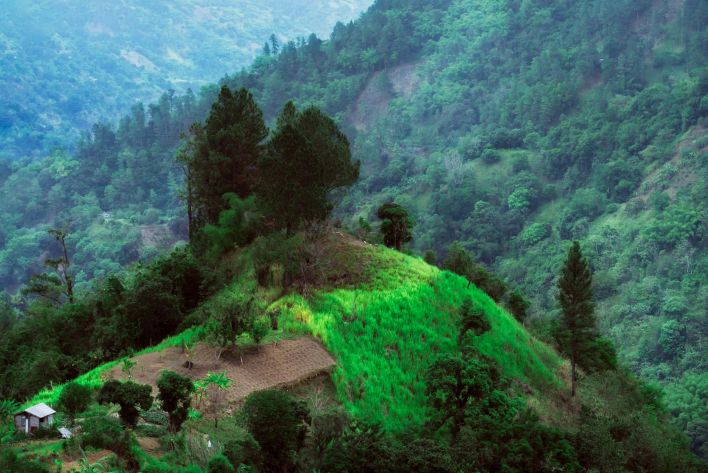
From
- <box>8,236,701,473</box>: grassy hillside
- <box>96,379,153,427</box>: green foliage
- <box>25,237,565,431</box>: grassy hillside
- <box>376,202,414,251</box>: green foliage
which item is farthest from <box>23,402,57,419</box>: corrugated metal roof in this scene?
<box>376,202,414,251</box>: green foliage

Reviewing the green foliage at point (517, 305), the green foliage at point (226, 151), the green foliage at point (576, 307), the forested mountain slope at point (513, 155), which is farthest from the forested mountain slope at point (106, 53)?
the green foliage at point (576, 307)

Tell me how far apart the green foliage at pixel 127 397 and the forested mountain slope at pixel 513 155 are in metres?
37.0

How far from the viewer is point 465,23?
121 meters

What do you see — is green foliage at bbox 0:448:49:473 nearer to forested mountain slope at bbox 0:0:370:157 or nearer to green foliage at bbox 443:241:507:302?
green foliage at bbox 443:241:507:302

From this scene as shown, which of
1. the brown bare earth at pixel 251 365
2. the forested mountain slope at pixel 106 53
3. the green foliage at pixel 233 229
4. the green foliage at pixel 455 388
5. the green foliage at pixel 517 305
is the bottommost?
the green foliage at pixel 517 305

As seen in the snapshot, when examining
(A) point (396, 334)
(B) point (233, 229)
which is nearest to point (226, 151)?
(B) point (233, 229)

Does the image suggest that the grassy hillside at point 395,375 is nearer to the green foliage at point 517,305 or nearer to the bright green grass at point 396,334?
the bright green grass at point 396,334

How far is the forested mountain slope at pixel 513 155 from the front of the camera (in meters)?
65.6

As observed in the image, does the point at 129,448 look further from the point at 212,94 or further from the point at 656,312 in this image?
the point at 212,94

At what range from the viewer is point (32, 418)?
14453 mm

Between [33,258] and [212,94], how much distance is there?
3045cm

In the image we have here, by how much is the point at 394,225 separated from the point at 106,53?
6020 inches

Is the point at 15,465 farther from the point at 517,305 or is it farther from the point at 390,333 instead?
the point at 517,305

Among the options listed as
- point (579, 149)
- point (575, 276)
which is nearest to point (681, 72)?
point (579, 149)
